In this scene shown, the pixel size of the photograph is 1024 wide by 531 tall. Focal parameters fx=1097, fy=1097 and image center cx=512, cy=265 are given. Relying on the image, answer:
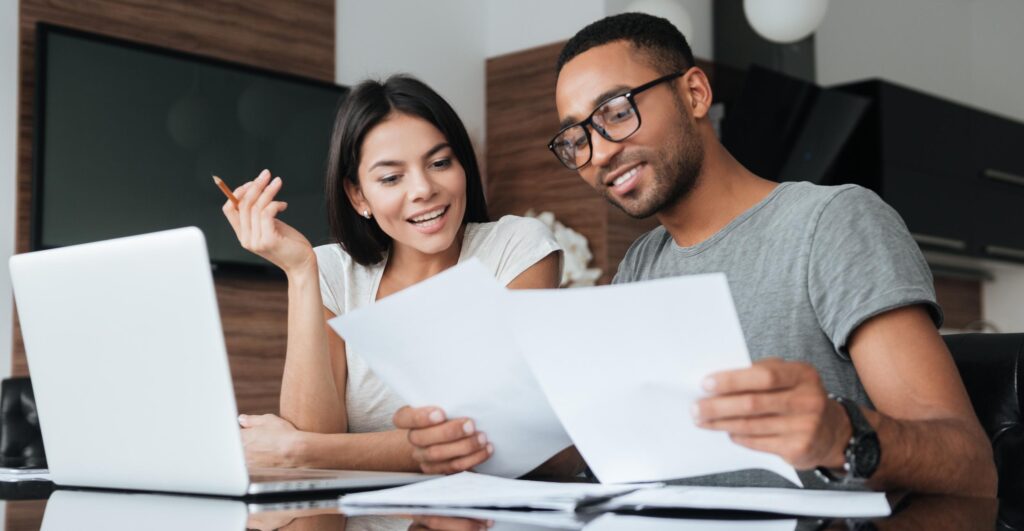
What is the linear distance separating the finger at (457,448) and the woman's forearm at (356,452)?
0.23 m

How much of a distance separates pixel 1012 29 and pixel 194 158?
13.7 ft

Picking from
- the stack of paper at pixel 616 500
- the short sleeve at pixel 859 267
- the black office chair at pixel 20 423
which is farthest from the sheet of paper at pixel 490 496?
the black office chair at pixel 20 423

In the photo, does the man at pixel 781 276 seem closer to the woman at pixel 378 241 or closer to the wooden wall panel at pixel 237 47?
the woman at pixel 378 241

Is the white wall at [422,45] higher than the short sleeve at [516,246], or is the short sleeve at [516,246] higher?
the white wall at [422,45]

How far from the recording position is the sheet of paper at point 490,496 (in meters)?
0.89

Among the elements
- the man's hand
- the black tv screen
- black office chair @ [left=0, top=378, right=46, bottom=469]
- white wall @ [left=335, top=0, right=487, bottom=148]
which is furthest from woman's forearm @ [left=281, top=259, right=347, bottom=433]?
white wall @ [left=335, top=0, right=487, bottom=148]

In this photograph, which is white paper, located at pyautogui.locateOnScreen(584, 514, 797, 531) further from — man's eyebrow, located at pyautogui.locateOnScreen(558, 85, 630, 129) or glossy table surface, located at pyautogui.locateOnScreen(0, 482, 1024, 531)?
man's eyebrow, located at pyautogui.locateOnScreen(558, 85, 630, 129)

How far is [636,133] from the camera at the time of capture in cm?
139

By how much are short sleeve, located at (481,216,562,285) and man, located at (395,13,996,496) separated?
190 mm

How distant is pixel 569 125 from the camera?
141 centimetres

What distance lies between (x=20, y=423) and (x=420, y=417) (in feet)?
4.83

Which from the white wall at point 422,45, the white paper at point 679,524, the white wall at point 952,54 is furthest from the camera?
the white wall at point 952,54

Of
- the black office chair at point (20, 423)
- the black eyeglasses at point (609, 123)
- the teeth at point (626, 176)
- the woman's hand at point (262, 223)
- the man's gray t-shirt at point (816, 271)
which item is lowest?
the black office chair at point (20, 423)

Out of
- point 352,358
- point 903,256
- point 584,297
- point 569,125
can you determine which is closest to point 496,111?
point 352,358
